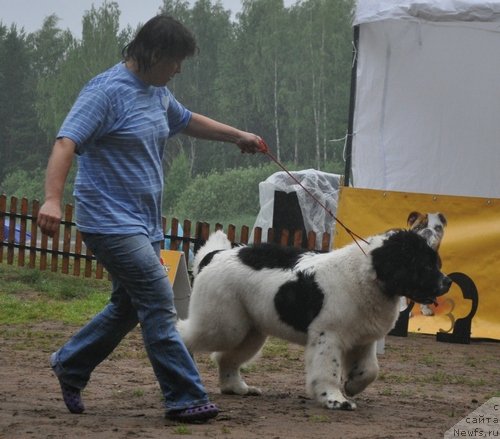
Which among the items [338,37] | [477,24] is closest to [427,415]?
[477,24]

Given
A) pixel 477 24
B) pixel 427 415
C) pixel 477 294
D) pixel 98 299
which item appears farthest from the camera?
pixel 98 299

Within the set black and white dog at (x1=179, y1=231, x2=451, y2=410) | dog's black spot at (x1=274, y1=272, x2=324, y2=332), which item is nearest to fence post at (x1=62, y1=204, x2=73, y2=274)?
black and white dog at (x1=179, y1=231, x2=451, y2=410)

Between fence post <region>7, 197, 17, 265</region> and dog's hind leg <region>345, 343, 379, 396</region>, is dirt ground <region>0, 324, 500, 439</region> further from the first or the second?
fence post <region>7, 197, 17, 265</region>

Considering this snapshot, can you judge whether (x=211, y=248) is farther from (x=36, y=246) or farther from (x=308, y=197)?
(x=36, y=246)

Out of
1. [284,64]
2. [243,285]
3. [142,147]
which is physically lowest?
[243,285]

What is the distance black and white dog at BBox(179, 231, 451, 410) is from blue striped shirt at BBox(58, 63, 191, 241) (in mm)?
1224

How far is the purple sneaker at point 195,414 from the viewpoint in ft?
16.7

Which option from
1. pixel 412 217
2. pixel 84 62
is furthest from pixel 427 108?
pixel 84 62

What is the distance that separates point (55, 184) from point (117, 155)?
45 cm

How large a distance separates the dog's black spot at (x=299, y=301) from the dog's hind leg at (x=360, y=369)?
13.8 inches

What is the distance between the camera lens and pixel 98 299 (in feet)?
40.7

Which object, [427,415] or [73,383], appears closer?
[73,383]

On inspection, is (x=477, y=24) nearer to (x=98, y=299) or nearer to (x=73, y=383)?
(x=98, y=299)

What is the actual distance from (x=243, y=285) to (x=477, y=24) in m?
6.23
